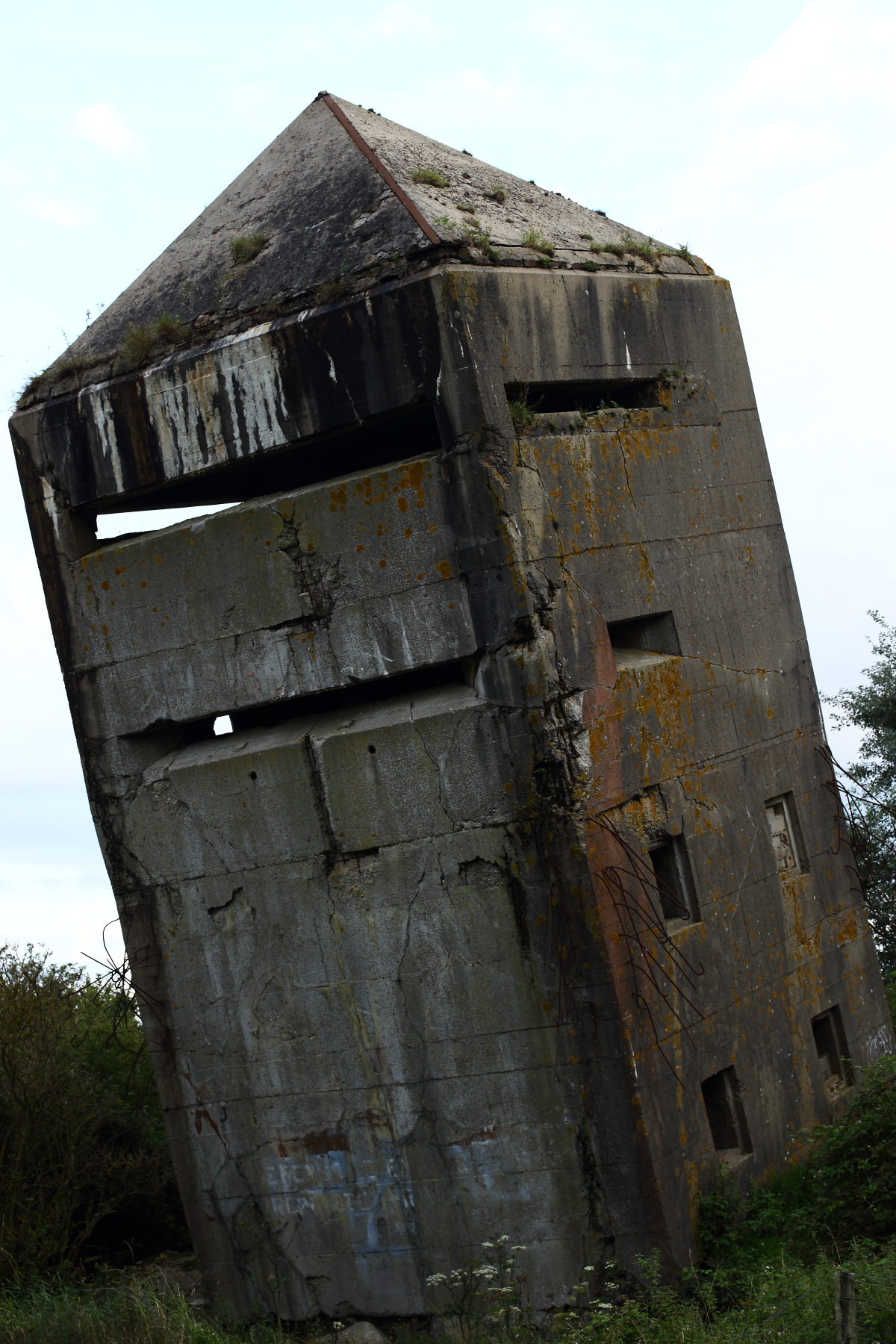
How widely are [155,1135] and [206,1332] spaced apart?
3284mm

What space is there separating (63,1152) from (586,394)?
6.39m

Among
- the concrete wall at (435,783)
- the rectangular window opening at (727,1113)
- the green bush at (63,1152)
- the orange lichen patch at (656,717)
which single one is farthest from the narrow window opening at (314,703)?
the rectangular window opening at (727,1113)

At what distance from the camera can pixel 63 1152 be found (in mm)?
9484

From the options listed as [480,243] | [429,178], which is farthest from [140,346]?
[480,243]

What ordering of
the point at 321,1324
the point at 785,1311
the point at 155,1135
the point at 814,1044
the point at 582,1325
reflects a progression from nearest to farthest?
the point at 785,1311
the point at 582,1325
the point at 321,1324
the point at 814,1044
the point at 155,1135

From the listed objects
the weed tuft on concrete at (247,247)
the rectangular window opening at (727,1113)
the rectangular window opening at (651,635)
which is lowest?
the rectangular window opening at (727,1113)

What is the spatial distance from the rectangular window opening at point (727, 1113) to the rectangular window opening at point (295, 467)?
159 inches

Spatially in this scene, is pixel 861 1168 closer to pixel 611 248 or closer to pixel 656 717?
pixel 656 717

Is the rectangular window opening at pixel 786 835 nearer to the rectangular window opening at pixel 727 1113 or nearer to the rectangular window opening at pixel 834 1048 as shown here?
the rectangular window opening at pixel 834 1048

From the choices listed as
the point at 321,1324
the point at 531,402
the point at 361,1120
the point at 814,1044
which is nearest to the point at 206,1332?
the point at 321,1324

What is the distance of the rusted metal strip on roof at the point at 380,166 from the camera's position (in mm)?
7398

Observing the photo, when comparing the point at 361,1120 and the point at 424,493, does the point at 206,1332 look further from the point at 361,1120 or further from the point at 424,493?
the point at 424,493

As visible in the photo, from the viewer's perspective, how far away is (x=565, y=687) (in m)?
7.18

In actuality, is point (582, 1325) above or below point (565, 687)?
below
